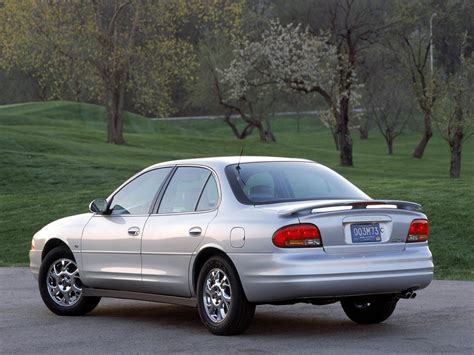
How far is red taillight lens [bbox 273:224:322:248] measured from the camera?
874 centimetres

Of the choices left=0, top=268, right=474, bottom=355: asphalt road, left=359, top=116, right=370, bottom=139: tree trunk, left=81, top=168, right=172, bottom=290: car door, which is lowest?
left=359, top=116, right=370, bottom=139: tree trunk

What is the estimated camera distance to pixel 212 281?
30.4 ft

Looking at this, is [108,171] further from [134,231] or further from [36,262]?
[134,231]

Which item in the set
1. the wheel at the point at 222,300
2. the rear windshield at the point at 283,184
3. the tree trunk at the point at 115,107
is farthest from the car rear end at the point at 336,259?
the tree trunk at the point at 115,107

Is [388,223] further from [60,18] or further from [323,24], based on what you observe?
[323,24]

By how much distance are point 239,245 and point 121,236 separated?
1754 mm

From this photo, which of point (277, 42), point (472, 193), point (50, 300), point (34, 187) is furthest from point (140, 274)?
point (277, 42)

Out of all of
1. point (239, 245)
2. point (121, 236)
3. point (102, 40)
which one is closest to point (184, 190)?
point (121, 236)

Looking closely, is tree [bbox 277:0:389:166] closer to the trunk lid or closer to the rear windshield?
the rear windshield

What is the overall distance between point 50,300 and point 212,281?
7.71 feet

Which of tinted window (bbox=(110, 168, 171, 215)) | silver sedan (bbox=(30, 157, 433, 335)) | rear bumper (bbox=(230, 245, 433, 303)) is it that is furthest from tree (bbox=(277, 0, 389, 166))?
rear bumper (bbox=(230, 245, 433, 303))

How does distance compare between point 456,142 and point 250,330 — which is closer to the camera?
point 250,330

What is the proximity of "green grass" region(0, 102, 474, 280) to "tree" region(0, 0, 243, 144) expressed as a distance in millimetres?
2924

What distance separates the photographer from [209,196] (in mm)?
9703
